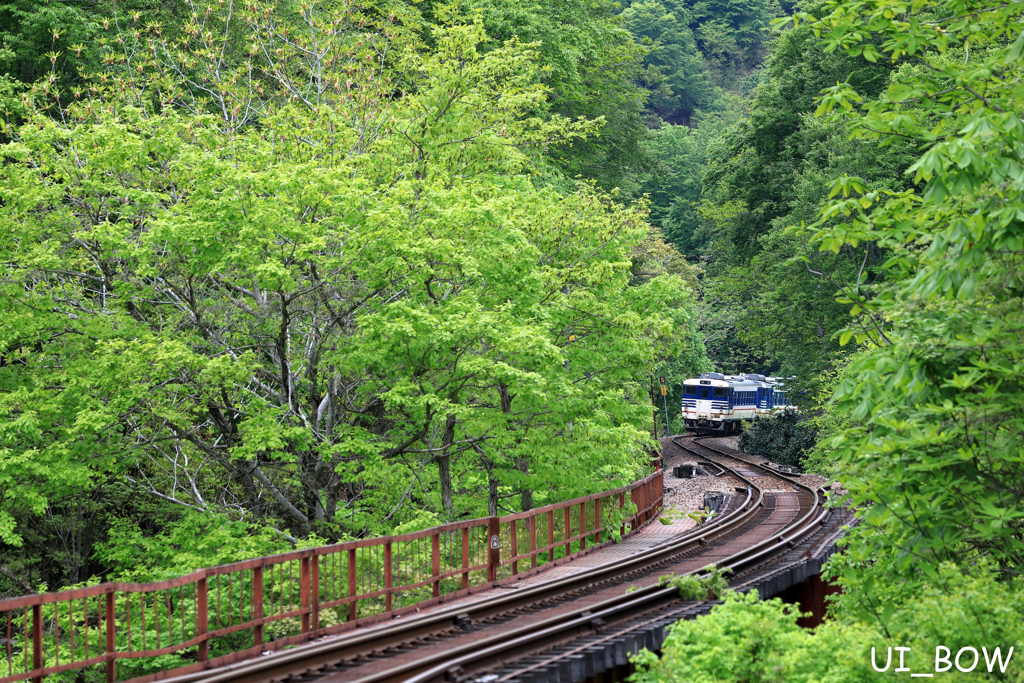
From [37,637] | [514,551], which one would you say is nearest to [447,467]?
[514,551]

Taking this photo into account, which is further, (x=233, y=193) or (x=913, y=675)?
(x=233, y=193)

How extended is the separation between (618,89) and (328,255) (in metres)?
28.9

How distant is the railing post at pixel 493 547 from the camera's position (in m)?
14.5

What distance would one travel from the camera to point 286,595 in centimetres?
1498

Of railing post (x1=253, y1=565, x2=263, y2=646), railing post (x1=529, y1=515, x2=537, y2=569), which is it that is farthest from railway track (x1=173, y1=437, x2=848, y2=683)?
railing post (x1=529, y1=515, x2=537, y2=569)

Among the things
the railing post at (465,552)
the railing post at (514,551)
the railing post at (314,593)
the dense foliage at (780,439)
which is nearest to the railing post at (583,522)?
the railing post at (514,551)

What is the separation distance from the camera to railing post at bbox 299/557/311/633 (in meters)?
10.7

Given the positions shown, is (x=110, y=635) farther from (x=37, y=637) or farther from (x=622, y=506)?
(x=622, y=506)

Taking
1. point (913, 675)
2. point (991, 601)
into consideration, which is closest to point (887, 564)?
point (991, 601)

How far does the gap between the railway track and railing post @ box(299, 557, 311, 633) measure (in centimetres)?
84

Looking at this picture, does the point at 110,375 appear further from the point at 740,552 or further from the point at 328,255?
the point at 740,552

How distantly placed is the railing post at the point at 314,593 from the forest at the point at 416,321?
433 cm

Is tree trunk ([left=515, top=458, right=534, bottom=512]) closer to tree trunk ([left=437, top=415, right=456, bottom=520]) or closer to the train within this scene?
tree trunk ([left=437, top=415, right=456, bottom=520])

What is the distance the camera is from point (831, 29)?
8.98 meters
